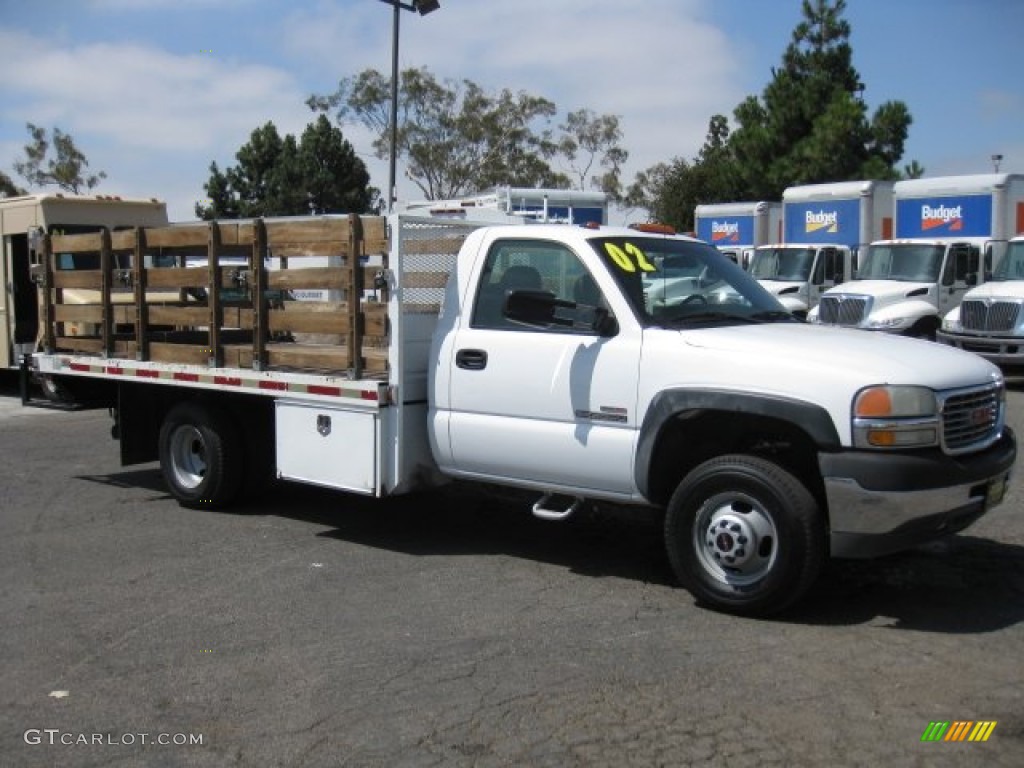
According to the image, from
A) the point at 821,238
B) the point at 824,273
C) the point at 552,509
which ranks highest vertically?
the point at 821,238

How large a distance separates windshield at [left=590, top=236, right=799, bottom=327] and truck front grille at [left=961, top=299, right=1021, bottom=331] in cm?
1107

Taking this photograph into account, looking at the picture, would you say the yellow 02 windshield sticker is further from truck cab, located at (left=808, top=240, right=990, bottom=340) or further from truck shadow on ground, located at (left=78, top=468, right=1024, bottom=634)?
truck cab, located at (left=808, top=240, right=990, bottom=340)

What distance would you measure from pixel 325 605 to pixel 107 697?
4.74ft

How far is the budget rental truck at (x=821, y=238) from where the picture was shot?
21312 millimetres

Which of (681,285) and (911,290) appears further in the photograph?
(911,290)

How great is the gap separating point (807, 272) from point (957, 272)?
3305mm

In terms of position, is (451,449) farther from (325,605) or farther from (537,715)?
(537,715)

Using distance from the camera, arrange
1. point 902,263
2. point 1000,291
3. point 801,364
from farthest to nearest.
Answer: point 902,263
point 1000,291
point 801,364

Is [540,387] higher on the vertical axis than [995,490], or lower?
higher

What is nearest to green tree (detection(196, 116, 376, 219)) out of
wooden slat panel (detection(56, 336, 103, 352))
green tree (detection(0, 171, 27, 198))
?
green tree (detection(0, 171, 27, 198))

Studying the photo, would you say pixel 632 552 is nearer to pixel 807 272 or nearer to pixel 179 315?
pixel 179 315

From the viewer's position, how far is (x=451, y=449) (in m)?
6.64

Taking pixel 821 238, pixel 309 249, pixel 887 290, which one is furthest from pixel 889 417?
pixel 821 238

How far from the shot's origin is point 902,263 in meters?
19.2
